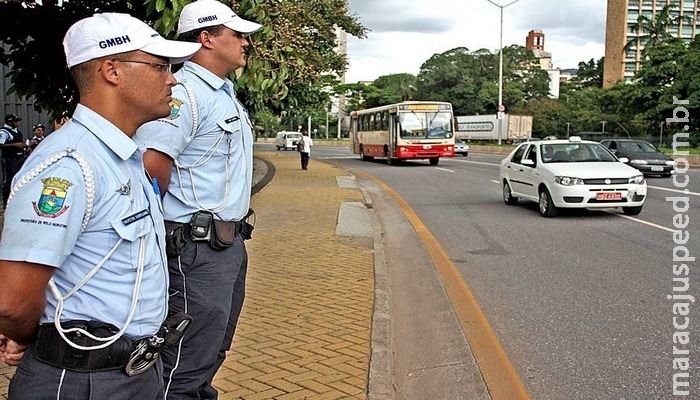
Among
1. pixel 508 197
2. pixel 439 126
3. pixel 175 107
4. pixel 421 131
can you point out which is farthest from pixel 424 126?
pixel 175 107

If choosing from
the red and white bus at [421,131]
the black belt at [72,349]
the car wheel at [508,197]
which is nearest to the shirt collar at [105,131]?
the black belt at [72,349]

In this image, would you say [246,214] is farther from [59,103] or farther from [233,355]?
[59,103]

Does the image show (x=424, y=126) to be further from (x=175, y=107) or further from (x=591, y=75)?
(x=591, y=75)

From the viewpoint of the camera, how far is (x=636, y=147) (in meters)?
24.1

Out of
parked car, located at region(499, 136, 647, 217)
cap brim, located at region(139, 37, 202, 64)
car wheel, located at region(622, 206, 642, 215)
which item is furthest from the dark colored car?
cap brim, located at region(139, 37, 202, 64)

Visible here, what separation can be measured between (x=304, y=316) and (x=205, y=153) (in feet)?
10.4

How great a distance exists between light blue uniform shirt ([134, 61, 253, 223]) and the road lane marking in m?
2.32

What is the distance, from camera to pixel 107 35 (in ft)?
7.15

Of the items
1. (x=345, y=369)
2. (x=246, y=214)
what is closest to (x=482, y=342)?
(x=345, y=369)

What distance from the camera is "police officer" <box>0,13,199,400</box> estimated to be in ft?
6.51

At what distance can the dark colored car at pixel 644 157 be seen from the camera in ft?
74.9

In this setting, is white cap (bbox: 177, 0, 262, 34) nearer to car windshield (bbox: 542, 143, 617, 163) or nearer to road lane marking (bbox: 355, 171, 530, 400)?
road lane marking (bbox: 355, 171, 530, 400)

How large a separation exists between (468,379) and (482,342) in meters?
0.80

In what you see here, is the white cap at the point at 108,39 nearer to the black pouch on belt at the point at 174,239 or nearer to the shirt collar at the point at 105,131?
the shirt collar at the point at 105,131
